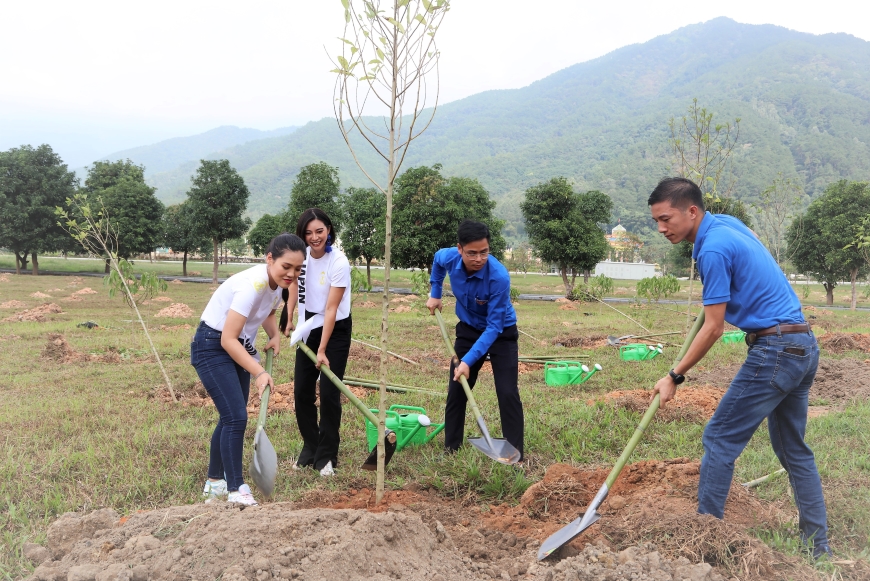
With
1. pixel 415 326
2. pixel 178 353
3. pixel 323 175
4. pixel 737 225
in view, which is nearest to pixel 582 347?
pixel 415 326

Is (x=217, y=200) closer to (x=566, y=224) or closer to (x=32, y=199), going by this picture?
(x=32, y=199)

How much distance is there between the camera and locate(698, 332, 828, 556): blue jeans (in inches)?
101

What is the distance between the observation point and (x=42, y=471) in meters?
3.86

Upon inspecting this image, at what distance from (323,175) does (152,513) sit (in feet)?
86.9

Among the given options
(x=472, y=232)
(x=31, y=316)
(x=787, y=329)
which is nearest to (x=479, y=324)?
(x=472, y=232)

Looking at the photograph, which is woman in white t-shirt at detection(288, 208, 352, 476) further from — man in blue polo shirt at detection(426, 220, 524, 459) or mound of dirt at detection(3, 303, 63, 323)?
mound of dirt at detection(3, 303, 63, 323)

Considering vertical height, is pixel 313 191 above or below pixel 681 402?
above

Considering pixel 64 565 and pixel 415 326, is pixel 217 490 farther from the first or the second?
pixel 415 326

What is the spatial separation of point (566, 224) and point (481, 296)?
2422 cm

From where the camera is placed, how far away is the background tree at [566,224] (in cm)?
2702

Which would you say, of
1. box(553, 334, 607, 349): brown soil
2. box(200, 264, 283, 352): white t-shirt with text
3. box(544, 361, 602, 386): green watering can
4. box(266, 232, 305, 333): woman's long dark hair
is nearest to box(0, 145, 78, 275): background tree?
box(553, 334, 607, 349): brown soil

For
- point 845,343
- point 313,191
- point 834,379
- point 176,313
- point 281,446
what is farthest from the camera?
point 313,191

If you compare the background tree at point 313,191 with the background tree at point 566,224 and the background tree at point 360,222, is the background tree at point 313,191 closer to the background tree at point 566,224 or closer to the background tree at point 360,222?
the background tree at point 360,222

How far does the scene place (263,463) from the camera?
2.98 meters
